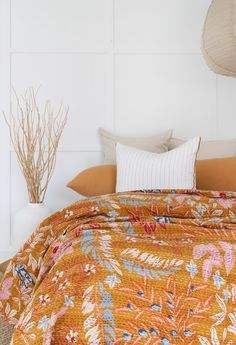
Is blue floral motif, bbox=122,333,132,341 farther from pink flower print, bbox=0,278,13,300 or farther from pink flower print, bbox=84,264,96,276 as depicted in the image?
pink flower print, bbox=0,278,13,300

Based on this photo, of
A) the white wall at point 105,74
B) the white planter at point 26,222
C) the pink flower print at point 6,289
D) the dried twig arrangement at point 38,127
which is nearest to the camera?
the pink flower print at point 6,289

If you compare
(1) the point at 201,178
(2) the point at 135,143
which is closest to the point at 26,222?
(2) the point at 135,143

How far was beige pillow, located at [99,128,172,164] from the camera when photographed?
3.71 metres

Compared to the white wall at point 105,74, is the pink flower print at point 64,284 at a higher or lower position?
lower

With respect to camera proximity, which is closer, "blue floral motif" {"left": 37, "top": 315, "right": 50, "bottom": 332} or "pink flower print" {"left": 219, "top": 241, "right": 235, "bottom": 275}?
"blue floral motif" {"left": 37, "top": 315, "right": 50, "bottom": 332}

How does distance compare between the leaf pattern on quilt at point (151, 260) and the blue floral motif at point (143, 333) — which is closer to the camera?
the blue floral motif at point (143, 333)

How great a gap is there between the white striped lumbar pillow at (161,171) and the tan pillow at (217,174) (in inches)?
3.1

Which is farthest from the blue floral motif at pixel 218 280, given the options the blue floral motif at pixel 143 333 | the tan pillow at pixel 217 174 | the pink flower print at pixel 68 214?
the tan pillow at pixel 217 174

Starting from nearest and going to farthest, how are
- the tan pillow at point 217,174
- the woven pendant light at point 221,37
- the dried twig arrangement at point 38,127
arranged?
the woven pendant light at point 221,37 < the tan pillow at point 217,174 < the dried twig arrangement at point 38,127

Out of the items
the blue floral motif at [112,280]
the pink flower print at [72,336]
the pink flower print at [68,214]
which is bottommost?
the pink flower print at [72,336]

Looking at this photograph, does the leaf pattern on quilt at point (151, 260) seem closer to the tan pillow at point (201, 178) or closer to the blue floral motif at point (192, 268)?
the blue floral motif at point (192, 268)

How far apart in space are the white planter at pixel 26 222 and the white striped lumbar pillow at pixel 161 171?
24.8 inches

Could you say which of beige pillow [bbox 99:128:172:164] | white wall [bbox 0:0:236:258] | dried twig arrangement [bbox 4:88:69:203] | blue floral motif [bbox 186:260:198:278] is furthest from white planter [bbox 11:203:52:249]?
blue floral motif [bbox 186:260:198:278]

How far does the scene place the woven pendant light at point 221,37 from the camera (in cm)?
281
